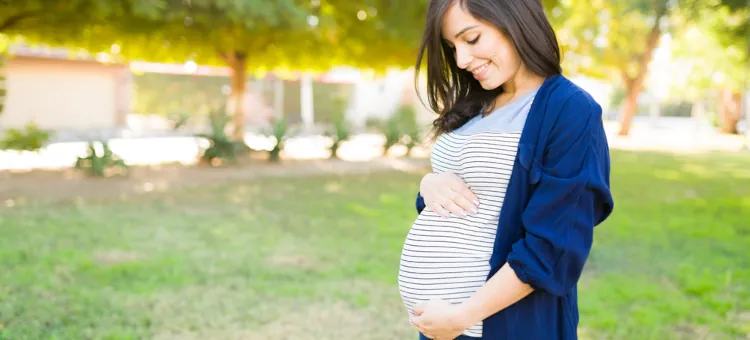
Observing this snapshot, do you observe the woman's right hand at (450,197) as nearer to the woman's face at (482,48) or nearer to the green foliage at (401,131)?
the woman's face at (482,48)

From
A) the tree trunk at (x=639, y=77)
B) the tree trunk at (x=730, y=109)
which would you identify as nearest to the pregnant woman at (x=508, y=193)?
the tree trunk at (x=639, y=77)

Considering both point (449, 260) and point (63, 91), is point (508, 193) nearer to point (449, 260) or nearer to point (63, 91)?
point (449, 260)

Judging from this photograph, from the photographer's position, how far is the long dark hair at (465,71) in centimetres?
149

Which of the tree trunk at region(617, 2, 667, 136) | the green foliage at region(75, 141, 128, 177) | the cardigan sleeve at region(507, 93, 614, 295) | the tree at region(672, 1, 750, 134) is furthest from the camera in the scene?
the tree at region(672, 1, 750, 134)

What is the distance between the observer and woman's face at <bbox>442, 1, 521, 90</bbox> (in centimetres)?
153

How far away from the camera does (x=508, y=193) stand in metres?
1.48

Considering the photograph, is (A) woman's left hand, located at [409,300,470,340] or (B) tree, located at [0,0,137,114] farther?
(B) tree, located at [0,0,137,114]

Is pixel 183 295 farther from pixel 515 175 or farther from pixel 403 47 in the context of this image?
pixel 403 47

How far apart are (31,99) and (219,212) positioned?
19.5 meters

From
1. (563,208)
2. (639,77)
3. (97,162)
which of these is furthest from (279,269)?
(639,77)

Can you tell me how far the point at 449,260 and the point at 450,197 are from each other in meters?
0.15

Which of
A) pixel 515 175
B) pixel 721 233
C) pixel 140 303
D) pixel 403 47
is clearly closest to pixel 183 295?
pixel 140 303

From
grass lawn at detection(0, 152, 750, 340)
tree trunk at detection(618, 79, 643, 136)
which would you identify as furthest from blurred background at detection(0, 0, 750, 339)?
tree trunk at detection(618, 79, 643, 136)

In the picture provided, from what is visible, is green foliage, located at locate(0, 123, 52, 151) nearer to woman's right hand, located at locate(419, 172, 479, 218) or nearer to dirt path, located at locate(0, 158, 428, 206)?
dirt path, located at locate(0, 158, 428, 206)
